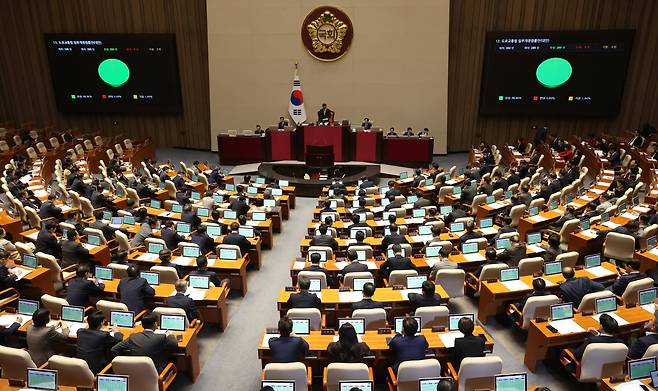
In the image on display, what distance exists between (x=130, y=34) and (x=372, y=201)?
14.2 meters

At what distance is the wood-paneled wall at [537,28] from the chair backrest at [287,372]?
1746 cm

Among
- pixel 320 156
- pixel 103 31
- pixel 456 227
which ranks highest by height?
pixel 103 31

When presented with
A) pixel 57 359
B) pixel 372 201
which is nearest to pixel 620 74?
pixel 372 201

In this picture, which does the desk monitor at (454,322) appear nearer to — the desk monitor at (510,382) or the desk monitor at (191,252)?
the desk monitor at (510,382)

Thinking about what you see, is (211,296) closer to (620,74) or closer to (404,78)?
(404,78)

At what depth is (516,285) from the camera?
796 cm

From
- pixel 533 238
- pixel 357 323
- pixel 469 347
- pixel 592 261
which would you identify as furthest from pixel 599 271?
pixel 357 323

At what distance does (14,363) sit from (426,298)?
5.32 metres

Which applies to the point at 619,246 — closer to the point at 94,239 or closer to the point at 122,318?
the point at 122,318

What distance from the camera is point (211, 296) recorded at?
7.77m

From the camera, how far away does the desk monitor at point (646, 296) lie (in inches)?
285

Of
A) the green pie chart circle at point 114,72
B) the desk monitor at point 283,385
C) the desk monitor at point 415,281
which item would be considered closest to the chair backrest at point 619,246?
the desk monitor at point 415,281

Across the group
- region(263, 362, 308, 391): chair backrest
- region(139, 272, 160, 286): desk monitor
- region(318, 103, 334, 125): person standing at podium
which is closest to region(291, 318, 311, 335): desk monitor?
region(263, 362, 308, 391): chair backrest

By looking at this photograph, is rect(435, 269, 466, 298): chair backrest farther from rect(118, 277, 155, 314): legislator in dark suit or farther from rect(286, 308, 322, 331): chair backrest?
rect(118, 277, 155, 314): legislator in dark suit
